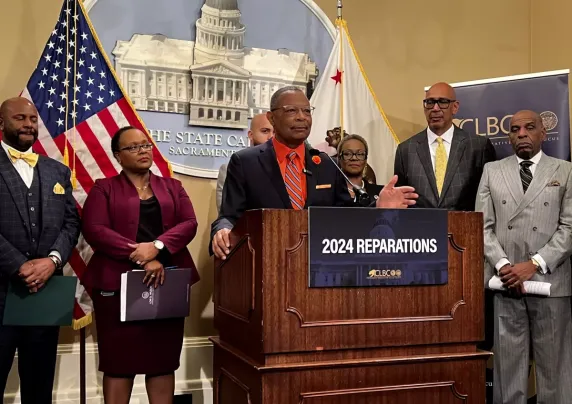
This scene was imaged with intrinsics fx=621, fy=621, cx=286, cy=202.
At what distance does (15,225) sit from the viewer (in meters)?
Result: 2.97

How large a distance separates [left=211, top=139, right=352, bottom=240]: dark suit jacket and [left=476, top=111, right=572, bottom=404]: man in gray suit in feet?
4.91

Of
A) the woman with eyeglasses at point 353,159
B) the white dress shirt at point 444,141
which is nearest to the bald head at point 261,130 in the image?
the woman with eyeglasses at point 353,159

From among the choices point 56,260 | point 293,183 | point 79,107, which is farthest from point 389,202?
point 79,107

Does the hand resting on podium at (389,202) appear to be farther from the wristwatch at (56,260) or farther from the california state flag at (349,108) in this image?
the california state flag at (349,108)

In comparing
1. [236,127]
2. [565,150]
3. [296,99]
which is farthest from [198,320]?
[565,150]

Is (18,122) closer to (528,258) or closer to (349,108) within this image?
(349,108)

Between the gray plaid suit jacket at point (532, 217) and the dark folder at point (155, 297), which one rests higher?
the gray plaid suit jacket at point (532, 217)

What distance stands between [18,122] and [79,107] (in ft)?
1.72

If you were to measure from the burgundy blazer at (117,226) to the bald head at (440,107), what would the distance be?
5.09 feet

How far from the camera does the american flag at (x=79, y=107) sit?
11.3 feet

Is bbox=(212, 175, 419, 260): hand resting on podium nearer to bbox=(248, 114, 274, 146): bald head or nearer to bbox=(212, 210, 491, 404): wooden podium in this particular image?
bbox=(212, 210, 491, 404): wooden podium

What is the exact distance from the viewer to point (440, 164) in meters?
3.61

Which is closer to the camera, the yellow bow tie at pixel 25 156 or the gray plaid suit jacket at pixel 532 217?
the yellow bow tie at pixel 25 156

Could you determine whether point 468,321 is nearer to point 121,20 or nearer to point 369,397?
point 369,397
